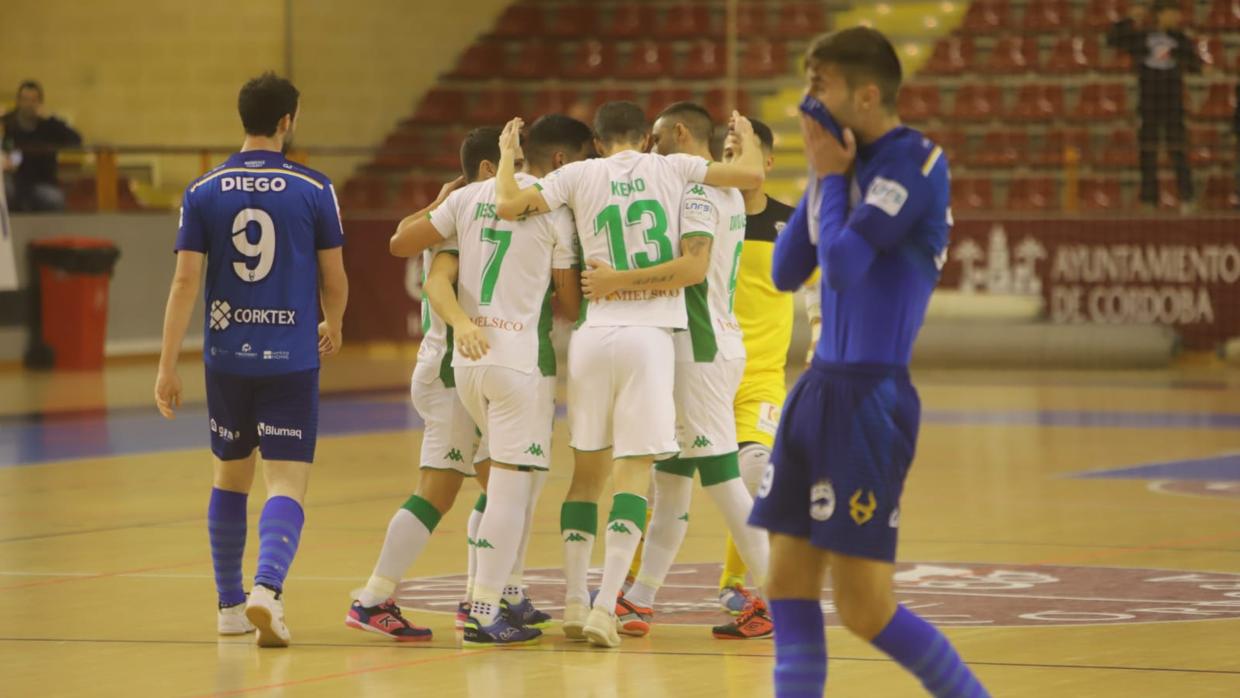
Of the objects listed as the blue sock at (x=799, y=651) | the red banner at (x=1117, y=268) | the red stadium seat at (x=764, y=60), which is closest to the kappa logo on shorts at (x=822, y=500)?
the blue sock at (x=799, y=651)

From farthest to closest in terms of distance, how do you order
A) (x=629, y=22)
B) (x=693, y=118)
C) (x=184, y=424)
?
1. (x=629, y=22)
2. (x=184, y=424)
3. (x=693, y=118)

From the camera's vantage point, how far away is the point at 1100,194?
22.6 meters

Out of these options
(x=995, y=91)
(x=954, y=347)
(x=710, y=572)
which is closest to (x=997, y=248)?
(x=954, y=347)

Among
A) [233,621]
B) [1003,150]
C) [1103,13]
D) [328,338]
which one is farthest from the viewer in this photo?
[1103,13]

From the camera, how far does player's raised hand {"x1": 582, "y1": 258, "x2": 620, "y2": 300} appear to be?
23.3 ft

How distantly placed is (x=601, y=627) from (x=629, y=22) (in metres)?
21.5

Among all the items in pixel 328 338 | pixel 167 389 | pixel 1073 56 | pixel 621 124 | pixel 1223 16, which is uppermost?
pixel 1223 16

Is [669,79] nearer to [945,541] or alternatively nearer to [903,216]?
[945,541]

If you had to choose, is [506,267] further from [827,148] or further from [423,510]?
[827,148]

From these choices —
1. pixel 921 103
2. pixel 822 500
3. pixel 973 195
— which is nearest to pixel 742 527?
pixel 822 500

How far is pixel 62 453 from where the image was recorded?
554 inches

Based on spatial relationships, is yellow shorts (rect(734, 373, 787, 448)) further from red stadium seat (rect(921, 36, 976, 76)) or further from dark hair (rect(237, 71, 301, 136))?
red stadium seat (rect(921, 36, 976, 76))

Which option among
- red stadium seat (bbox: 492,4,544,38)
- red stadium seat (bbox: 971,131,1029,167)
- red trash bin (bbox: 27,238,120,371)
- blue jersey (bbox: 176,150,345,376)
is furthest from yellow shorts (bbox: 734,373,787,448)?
red stadium seat (bbox: 492,4,544,38)

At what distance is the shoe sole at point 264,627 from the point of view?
6.94 m
